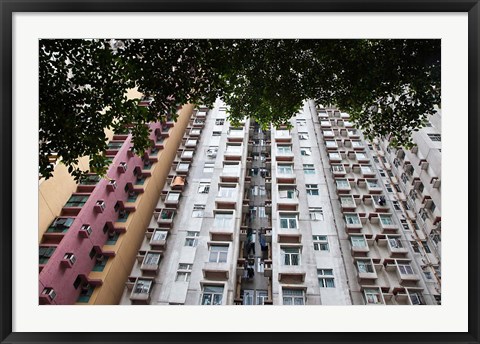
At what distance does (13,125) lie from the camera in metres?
3.88

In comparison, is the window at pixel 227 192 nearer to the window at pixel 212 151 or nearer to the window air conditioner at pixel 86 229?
the window at pixel 212 151

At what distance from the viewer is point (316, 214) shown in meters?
17.5

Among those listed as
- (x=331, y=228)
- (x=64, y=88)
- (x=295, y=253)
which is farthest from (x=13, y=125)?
(x=331, y=228)

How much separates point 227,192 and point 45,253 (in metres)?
9.07

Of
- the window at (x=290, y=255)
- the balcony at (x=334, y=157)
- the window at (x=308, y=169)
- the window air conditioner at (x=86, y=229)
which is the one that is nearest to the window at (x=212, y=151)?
the window at (x=308, y=169)

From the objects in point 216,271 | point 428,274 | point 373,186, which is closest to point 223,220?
point 216,271

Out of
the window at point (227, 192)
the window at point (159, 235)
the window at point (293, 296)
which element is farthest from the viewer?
the window at point (227, 192)

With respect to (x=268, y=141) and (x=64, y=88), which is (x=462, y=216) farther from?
(x=268, y=141)

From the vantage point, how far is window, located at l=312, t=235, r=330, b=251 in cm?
1608

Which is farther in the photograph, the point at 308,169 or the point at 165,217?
the point at 308,169

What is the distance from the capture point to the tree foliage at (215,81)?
5273mm

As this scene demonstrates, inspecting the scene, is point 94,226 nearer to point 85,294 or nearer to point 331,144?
point 85,294

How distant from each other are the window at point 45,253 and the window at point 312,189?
13.4 meters
